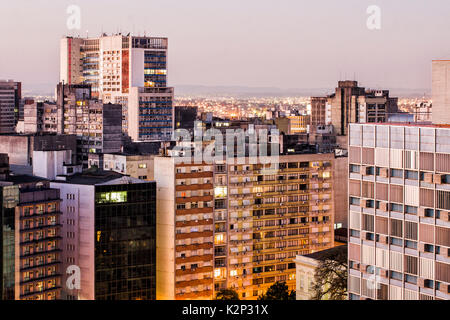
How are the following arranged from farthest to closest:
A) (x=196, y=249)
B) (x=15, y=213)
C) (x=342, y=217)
Result: 1. (x=342, y=217)
2. (x=196, y=249)
3. (x=15, y=213)

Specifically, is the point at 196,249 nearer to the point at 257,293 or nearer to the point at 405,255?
the point at 257,293

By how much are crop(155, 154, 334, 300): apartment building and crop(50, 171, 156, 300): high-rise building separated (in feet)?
5.39

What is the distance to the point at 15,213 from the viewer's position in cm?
3634

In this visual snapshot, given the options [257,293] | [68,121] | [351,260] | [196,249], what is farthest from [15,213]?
[68,121]

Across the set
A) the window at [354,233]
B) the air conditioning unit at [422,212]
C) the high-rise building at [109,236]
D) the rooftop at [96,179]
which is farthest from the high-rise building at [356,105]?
the air conditioning unit at [422,212]

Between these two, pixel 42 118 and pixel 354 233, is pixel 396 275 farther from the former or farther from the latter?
pixel 42 118


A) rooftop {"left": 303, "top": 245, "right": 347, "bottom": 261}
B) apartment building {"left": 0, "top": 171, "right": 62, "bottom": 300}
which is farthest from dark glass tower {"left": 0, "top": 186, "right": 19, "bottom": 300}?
rooftop {"left": 303, "top": 245, "right": 347, "bottom": 261}

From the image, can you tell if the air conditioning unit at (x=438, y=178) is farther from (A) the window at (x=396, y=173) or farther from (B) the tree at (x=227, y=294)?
(B) the tree at (x=227, y=294)

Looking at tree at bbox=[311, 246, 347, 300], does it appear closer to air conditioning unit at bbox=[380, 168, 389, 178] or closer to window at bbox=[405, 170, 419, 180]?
air conditioning unit at bbox=[380, 168, 389, 178]

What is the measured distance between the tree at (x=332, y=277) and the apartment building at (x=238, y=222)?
13.0 metres

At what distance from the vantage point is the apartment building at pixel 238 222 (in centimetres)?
4141

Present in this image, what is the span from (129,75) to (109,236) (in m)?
56.2

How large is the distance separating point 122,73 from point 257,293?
181ft

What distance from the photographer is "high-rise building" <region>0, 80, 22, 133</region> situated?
11050 centimetres
